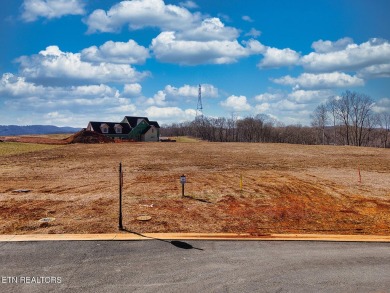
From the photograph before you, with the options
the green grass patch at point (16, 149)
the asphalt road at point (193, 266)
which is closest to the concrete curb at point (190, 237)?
the asphalt road at point (193, 266)

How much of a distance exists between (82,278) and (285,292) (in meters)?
4.02

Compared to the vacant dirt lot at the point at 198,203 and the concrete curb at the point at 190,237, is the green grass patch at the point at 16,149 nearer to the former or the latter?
the vacant dirt lot at the point at 198,203

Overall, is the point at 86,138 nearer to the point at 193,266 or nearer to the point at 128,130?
the point at 128,130

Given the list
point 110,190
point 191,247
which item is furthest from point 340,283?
point 110,190

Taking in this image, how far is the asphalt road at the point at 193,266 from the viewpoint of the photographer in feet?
21.1

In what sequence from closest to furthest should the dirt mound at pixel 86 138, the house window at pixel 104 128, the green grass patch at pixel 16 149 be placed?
1. the green grass patch at pixel 16 149
2. the dirt mound at pixel 86 138
3. the house window at pixel 104 128

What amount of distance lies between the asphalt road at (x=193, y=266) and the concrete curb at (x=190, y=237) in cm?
25

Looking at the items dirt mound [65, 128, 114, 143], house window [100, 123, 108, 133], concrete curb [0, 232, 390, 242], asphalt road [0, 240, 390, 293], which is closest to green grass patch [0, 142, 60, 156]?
dirt mound [65, 128, 114, 143]

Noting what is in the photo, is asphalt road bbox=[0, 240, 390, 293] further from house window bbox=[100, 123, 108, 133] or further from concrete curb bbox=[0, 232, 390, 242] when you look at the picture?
house window bbox=[100, 123, 108, 133]

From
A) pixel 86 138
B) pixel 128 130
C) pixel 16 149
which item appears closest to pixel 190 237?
pixel 16 149

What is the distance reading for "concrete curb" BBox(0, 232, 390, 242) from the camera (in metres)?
8.77

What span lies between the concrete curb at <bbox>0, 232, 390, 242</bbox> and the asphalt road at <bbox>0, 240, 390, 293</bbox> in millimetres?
246

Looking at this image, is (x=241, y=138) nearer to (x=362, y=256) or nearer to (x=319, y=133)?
(x=319, y=133)

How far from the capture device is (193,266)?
285 inches
